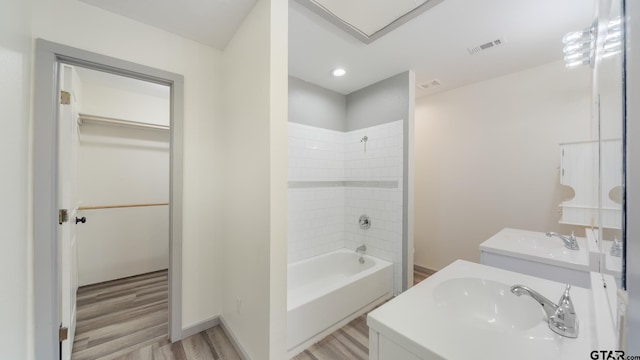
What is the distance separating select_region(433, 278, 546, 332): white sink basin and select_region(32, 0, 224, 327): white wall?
1819 millimetres

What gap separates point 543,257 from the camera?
147 cm

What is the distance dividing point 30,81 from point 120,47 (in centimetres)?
55

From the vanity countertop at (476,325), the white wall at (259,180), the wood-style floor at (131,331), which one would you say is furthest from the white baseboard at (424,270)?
the wood-style floor at (131,331)

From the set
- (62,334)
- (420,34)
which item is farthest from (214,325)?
(420,34)

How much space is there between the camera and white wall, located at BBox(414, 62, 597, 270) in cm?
221

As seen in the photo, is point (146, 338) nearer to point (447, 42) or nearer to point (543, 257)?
point (543, 257)

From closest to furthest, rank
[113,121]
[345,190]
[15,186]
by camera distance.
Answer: [15,186]
[113,121]
[345,190]

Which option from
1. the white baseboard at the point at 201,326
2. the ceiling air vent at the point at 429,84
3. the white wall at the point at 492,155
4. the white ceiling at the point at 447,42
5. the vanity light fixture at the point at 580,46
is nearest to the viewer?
the vanity light fixture at the point at 580,46

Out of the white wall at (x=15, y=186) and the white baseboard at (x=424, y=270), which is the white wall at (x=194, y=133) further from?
the white baseboard at (x=424, y=270)

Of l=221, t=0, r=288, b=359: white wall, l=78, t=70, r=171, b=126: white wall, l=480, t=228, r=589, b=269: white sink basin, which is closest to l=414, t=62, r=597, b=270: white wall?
l=480, t=228, r=589, b=269: white sink basin

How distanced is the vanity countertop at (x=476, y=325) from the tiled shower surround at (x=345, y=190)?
4.57 ft

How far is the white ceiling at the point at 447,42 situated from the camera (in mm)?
1554

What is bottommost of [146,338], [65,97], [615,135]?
[146,338]

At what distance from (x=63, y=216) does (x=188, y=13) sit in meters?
1.62
